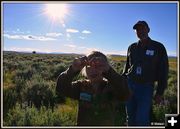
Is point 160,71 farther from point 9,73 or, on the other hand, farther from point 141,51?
point 9,73

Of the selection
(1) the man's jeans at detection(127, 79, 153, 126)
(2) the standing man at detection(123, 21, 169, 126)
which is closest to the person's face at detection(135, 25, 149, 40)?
(2) the standing man at detection(123, 21, 169, 126)

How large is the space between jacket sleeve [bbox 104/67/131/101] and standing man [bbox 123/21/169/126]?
1.20 metres

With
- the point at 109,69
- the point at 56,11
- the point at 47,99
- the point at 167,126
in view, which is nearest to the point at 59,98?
the point at 47,99

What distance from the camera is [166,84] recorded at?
6.41 meters

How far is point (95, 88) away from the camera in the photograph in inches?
208

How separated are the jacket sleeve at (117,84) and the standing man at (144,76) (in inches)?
47.1

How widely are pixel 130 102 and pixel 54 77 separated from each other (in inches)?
49.2

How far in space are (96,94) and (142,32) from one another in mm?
1711

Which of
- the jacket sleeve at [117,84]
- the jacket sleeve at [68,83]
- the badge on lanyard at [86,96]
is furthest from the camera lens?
the badge on lanyard at [86,96]

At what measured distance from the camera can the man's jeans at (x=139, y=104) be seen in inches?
251

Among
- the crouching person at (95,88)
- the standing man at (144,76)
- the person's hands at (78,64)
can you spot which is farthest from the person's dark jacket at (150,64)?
the person's hands at (78,64)

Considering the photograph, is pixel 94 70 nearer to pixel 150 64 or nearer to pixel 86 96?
pixel 86 96

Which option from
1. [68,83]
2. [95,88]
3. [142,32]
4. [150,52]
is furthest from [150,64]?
[68,83]

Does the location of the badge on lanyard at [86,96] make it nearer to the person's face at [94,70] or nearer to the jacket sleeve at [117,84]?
the person's face at [94,70]
